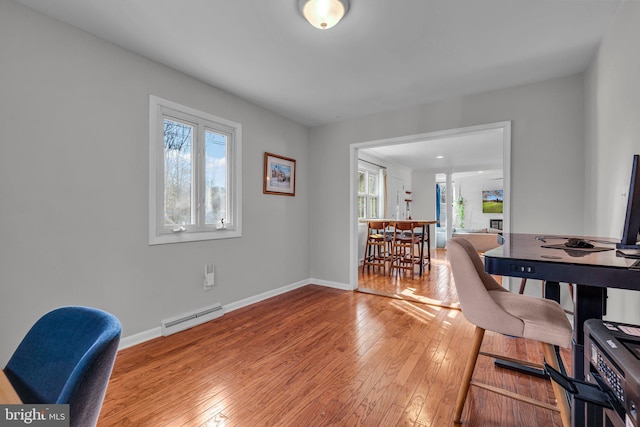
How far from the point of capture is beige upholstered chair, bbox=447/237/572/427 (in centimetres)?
123

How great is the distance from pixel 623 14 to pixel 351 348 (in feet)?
9.43

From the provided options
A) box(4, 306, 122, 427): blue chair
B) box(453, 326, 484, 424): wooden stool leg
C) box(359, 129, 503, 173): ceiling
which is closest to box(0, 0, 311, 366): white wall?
box(4, 306, 122, 427): blue chair

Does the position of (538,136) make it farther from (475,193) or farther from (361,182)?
(475,193)

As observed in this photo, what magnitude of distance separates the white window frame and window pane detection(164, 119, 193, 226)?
0.06m

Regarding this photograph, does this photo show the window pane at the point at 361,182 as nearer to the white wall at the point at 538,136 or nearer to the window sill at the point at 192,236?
the white wall at the point at 538,136

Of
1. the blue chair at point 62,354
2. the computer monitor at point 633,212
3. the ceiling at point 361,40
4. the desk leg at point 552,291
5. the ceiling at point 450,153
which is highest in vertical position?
the ceiling at point 361,40

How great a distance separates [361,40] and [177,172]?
6.53ft

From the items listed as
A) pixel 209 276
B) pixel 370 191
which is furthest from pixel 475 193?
pixel 209 276

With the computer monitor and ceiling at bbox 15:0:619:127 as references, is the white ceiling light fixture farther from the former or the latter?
the computer monitor

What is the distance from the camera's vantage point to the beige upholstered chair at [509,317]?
4.05 ft

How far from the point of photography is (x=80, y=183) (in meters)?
2.09

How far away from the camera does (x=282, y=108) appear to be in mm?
3658

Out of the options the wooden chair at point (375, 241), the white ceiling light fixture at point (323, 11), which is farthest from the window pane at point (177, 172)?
the wooden chair at point (375, 241)

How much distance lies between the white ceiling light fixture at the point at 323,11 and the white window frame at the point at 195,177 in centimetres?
155
